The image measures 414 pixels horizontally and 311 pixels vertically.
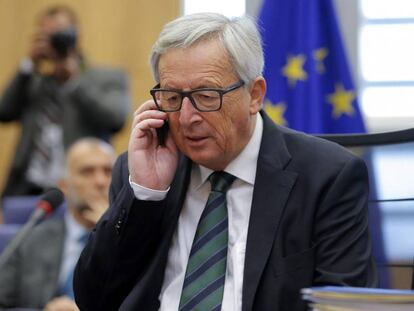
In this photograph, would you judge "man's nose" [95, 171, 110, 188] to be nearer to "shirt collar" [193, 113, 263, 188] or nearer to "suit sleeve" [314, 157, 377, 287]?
"shirt collar" [193, 113, 263, 188]

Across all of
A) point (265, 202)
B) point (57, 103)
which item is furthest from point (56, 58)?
point (265, 202)

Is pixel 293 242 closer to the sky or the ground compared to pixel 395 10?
closer to the ground

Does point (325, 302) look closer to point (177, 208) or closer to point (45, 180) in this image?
point (177, 208)

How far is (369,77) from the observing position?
6281mm

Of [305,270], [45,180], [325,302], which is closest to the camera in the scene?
[325,302]

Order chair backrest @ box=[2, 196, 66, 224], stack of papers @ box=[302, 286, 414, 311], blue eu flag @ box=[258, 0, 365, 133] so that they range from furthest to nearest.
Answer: blue eu flag @ box=[258, 0, 365, 133]
chair backrest @ box=[2, 196, 66, 224]
stack of papers @ box=[302, 286, 414, 311]

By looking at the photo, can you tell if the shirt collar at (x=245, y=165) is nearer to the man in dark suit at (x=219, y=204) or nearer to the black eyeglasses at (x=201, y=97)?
the man in dark suit at (x=219, y=204)

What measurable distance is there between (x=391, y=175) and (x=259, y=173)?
1.25 feet

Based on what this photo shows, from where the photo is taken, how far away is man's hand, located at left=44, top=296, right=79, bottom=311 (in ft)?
13.0

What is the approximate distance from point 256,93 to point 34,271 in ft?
6.38

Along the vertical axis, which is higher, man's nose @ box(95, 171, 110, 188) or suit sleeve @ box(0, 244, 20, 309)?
man's nose @ box(95, 171, 110, 188)

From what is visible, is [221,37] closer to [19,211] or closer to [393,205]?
[393,205]

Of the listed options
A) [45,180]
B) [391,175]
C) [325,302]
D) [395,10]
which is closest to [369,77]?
[395,10]

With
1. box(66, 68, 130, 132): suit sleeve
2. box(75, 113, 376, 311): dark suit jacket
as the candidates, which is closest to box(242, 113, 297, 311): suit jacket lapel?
box(75, 113, 376, 311): dark suit jacket
